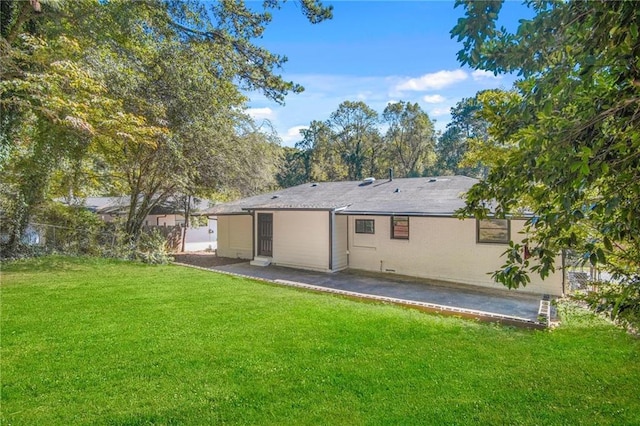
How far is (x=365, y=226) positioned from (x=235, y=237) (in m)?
7.40

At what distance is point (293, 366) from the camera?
15.1 ft

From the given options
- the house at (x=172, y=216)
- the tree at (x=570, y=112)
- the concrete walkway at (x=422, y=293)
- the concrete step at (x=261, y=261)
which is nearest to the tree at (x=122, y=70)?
the concrete step at (x=261, y=261)

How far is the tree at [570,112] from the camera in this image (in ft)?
4.95

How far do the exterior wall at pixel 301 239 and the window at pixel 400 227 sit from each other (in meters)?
2.53

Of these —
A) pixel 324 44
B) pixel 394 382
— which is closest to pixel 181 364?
pixel 394 382

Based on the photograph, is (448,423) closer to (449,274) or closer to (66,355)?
(66,355)

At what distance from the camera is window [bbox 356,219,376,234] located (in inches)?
543

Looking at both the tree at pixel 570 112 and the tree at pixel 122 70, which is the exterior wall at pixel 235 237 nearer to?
the tree at pixel 122 70

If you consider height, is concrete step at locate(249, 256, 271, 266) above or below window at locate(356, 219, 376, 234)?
below

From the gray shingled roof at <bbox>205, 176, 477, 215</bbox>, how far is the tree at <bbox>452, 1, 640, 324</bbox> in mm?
9045

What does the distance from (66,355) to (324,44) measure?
731 centimetres

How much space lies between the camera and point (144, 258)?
14.2 meters

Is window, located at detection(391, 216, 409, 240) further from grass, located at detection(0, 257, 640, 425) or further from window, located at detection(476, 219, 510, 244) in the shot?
grass, located at detection(0, 257, 640, 425)

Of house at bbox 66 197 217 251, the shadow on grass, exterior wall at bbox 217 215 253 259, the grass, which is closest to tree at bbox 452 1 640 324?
the grass
